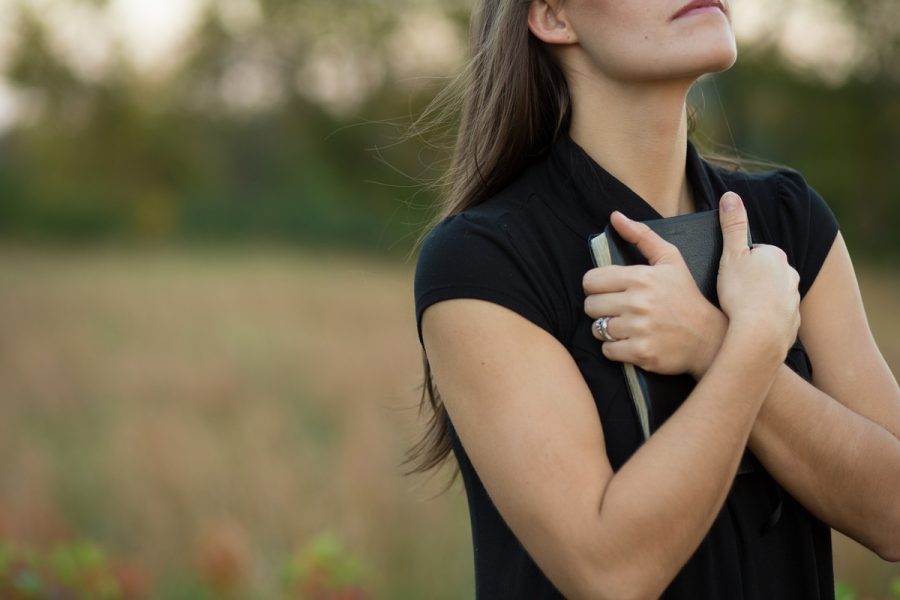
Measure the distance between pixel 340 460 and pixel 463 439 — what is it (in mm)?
5066

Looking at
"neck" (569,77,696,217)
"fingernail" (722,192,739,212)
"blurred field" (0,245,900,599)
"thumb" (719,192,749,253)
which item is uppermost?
"neck" (569,77,696,217)

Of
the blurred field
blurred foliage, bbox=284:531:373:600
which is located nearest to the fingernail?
the blurred field

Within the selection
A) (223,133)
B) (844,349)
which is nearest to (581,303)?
(844,349)

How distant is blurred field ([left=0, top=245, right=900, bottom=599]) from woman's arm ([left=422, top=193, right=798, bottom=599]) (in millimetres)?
847

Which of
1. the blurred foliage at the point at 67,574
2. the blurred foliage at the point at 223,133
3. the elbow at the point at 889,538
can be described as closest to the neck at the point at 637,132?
the elbow at the point at 889,538

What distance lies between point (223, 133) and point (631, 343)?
37.8m

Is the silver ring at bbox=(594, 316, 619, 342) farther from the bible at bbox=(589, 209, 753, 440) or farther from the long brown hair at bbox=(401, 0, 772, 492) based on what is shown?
the long brown hair at bbox=(401, 0, 772, 492)

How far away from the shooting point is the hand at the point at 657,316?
5.46 feet

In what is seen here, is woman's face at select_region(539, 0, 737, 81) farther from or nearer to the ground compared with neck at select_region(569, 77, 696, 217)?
farther from the ground

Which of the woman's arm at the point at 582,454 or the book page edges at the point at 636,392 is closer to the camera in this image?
the woman's arm at the point at 582,454

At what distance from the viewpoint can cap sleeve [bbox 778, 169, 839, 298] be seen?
1.98m

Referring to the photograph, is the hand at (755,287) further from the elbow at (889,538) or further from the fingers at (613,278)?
the elbow at (889,538)

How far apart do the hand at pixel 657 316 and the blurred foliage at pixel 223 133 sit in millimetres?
29651

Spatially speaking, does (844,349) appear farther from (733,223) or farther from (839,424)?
(733,223)
